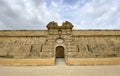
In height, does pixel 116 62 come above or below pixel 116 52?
below

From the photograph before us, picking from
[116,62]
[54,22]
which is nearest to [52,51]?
[54,22]

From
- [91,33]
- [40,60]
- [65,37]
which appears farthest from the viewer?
[91,33]

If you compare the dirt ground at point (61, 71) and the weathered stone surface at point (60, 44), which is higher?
the weathered stone surface at point (60, 44)

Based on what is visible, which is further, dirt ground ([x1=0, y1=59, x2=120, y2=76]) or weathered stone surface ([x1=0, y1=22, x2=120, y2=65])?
weathered stone surface ([x1=0, y1=22, x2=120, y2=65])

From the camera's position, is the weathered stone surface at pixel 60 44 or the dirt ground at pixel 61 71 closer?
the dirt ground at pixel 61 71

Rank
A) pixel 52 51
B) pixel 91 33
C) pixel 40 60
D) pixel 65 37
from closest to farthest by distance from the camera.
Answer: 1. pixel 40 60
2. pixel 52 51
3. pixel 65 37
4. pixel 91 33

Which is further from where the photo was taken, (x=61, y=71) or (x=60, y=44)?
(x=60, y=44)

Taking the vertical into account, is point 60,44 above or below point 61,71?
above

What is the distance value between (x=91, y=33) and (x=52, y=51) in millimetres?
5141

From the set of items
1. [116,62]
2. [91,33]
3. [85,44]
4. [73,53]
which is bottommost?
[116,62]

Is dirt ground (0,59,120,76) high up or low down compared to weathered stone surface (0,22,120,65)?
down

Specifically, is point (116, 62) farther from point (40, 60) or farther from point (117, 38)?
point (40, 60)

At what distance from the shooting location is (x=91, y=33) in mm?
16031

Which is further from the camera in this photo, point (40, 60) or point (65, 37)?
point (65, 37)
